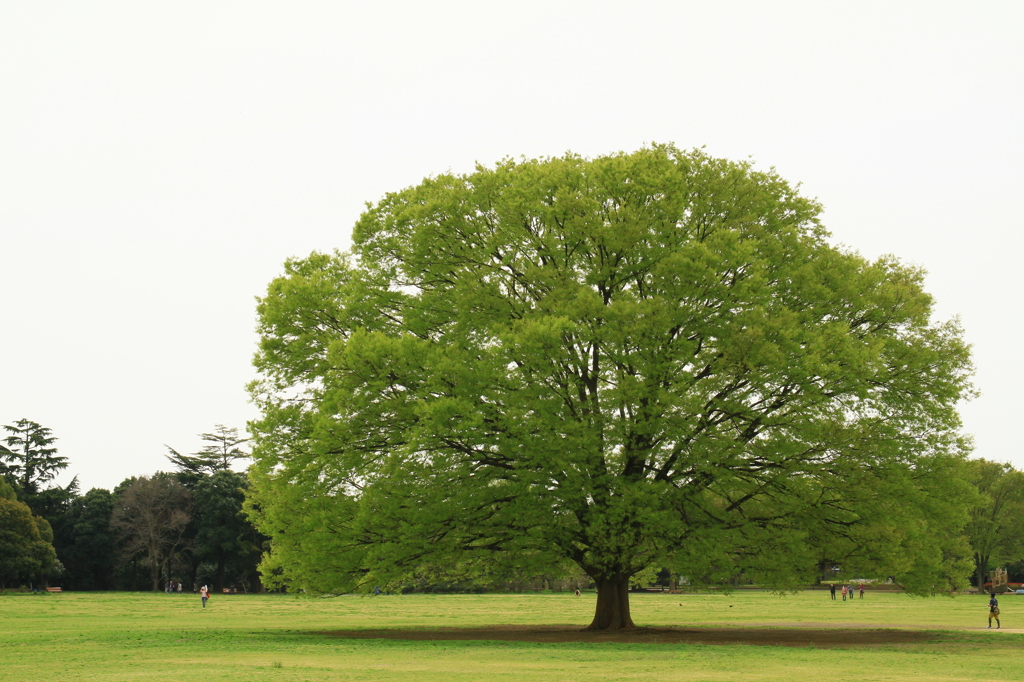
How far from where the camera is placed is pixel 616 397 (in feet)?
85.4

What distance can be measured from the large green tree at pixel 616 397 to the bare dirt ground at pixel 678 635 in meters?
1.90

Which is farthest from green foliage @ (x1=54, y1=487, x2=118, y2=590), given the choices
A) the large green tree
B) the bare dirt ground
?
the large green tree

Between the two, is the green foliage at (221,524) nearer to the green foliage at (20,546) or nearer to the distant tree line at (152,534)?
the distant tree line at (152,534)

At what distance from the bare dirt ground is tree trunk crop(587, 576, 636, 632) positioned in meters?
0.64

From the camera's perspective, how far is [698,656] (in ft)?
73.5

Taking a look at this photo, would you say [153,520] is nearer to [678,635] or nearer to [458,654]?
[678,635]

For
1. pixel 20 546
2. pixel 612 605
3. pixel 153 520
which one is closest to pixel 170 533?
pixel 153 520

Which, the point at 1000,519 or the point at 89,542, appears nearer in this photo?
the point at 1000,519

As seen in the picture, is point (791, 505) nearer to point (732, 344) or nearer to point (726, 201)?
point (732, 344)

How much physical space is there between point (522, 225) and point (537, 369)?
17.1ft

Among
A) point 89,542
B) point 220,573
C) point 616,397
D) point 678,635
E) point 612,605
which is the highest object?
point 616,397

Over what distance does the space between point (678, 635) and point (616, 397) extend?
8912mm

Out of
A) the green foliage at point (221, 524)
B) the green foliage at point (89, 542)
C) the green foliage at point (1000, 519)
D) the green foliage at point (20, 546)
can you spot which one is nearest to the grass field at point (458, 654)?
the green foliage at point (20, 546)

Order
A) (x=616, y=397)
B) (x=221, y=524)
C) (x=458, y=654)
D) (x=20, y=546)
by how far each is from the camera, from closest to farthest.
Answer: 1. (x=458, y=654)
2. (x=616, y=397)
3. (x=20, y=546)
4. (x=221, y=524)
